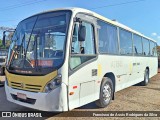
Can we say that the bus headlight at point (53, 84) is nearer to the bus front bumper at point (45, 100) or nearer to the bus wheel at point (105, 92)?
the bus front bumper at point (45, 100)

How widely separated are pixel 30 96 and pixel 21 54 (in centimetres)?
114

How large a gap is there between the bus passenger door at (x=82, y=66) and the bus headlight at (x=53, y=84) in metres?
0.28

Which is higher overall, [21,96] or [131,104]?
[21,96]

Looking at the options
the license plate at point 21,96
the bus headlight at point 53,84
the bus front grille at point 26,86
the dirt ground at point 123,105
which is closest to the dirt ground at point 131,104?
the dirt ground at point 123,105

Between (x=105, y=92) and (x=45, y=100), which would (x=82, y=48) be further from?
(x=105, y=92)

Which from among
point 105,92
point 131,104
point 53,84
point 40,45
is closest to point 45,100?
point 53,84

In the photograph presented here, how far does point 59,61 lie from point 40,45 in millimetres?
813

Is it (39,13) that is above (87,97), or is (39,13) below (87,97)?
above

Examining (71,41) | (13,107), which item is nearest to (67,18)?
(71,41)

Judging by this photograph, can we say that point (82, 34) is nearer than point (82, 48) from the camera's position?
Yes

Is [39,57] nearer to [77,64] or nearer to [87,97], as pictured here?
[77,64]

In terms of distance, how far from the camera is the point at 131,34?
347 inches

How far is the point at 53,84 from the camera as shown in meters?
4.39

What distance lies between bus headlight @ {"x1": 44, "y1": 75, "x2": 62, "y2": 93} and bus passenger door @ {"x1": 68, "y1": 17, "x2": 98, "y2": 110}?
0.28 m
